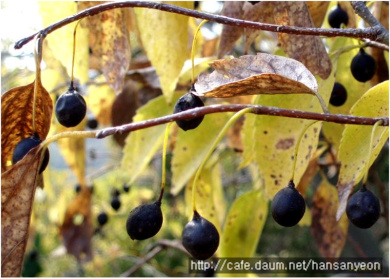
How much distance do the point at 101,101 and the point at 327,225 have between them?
0.57 meters

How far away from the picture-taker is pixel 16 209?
21.8 inches

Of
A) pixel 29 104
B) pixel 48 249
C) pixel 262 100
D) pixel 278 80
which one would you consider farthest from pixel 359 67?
pixel 48 249

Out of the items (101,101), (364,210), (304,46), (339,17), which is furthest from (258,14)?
(101,101)

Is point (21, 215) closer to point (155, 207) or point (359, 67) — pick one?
point (155, 207)

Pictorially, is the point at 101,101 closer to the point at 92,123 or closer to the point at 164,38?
the point at 92,123

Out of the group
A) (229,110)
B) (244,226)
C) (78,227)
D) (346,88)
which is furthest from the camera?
(78,227)

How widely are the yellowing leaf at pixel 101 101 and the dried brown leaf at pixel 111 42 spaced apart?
49cm

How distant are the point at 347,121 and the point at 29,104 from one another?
1.09ft

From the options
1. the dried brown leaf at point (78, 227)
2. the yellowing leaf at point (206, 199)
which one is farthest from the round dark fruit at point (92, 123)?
the yellowing leaf at point (206, 199)

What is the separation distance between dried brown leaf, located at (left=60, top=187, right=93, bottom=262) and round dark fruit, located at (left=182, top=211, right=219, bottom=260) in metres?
0.98

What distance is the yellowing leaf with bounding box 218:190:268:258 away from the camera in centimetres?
95

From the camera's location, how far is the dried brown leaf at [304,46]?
667 mm

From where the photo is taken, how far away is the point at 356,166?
0.61 m

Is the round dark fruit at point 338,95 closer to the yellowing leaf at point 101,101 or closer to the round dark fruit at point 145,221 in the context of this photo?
the round dark fruit at point 145,221
